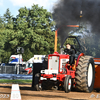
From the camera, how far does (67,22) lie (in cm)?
1958

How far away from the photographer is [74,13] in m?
19.2

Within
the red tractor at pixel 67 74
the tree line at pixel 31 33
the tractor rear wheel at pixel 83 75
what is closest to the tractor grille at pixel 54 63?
the red tractor at pixel 67 74

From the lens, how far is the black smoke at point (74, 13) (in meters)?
18.9

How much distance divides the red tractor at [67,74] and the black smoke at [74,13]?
620cm

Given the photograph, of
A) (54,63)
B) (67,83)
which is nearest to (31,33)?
(54,63)

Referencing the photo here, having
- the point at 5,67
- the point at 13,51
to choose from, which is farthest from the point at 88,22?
the point at 13,51

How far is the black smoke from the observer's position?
1888 centimetres

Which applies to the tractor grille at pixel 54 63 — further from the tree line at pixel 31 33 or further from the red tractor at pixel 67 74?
the tree line at pixel 31 33

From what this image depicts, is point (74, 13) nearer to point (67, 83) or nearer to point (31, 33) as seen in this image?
point (67, 83)

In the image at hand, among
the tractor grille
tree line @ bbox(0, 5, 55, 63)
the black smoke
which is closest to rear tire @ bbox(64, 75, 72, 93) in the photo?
the tractor grille

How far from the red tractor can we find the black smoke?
620 cm

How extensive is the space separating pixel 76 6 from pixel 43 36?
3659 cm

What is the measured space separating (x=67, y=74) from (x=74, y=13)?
7.68m

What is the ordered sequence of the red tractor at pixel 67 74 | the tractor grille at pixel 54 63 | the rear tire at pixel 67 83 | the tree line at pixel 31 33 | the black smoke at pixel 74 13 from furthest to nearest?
the tree line at pixel 31 33, the black smoke at pixel 74 13, the tractor grille at pixel 54 63, the red tractor at pixel 67 74, the rear tire at pixel 67 83
